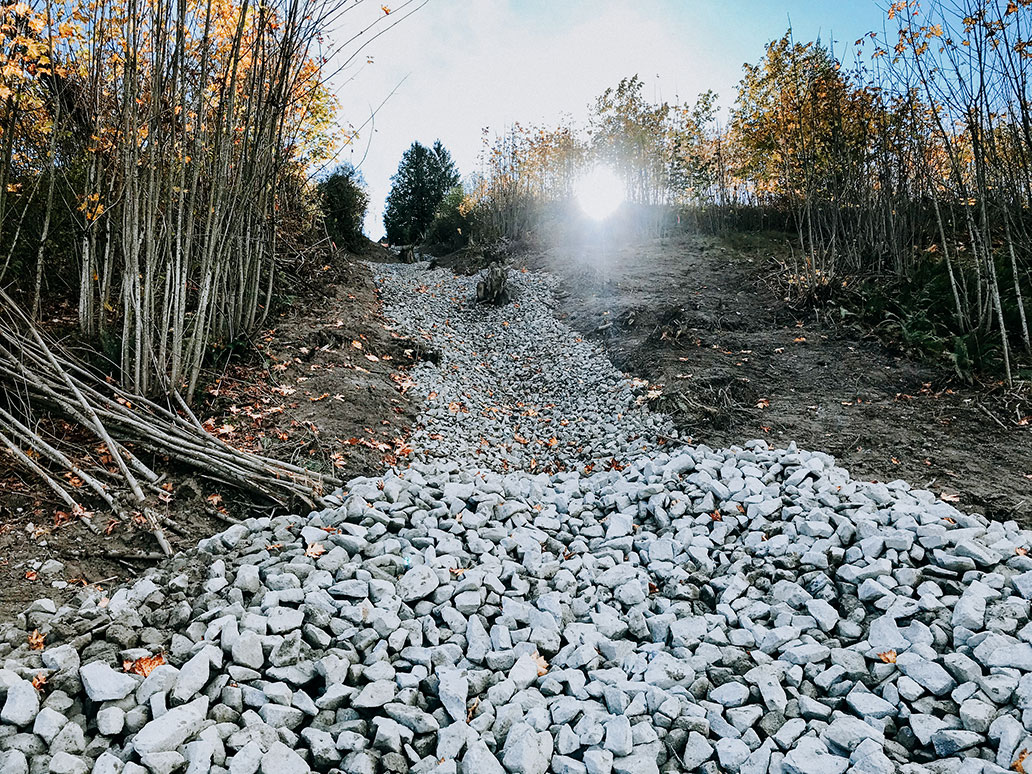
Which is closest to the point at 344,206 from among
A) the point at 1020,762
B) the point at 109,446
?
the point at 109,446

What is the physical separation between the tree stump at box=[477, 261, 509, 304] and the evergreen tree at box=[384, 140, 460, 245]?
36.0 feet

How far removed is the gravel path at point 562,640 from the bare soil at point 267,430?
0.94 feet

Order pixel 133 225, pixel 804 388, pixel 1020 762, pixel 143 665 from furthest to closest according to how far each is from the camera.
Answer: pixel 804 388 < pixel 133 225 < pixel 143 665 < pixel 1020 762

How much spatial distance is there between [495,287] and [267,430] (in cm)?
671

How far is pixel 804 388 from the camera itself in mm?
5543

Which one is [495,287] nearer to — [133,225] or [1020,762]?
[133,225]

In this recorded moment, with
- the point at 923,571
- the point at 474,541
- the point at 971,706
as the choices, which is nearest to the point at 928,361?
the point at 923,571

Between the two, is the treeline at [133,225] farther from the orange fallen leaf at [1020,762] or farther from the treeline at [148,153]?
Result: the orange fallen leaf at [1020,762]

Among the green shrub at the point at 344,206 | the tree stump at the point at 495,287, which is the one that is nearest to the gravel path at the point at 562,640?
the tree stump at the point at 495,287

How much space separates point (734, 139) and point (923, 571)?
13.3m

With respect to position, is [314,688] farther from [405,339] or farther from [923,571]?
[405,339]

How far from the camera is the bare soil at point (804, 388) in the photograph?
3.95 m

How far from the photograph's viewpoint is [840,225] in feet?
28.5

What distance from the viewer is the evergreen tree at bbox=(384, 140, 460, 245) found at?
20.8 metres
